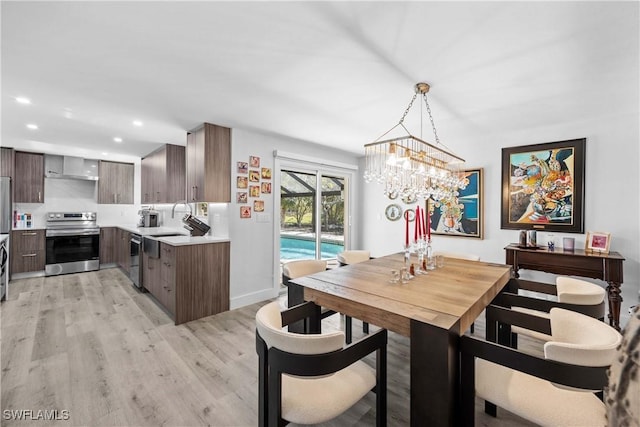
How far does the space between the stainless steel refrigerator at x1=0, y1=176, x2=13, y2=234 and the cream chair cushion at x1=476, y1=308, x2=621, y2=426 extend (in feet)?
21.0

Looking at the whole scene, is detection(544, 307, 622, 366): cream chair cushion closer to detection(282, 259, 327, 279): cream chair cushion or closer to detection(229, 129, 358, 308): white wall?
detection(282, 259, 327, 279): cream chair cushion

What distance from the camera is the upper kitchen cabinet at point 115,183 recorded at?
18.4ft

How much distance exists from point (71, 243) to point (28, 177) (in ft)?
4.54

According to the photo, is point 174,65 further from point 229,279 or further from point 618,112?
point 618,112

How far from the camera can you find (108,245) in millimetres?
5484

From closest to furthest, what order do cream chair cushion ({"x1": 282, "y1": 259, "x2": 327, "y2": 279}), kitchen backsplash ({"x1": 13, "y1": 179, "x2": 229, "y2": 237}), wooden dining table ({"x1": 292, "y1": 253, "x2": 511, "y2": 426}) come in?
1. wooden dining table ({"x1": 292, "y1": 253, "x2": 511, "y2": 426})
2. cream chair cushion ({"x1": 282, "y1": 259, "x2": 327, "y2": 279})
3. kitchen backsplash ({"x1": 13, "y1": 179, "x2": 229, "y2": 237})

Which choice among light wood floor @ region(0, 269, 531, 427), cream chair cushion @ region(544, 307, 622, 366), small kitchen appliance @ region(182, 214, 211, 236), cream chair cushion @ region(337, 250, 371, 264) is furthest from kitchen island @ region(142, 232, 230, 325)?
cream chair cushion @ region(544, 307, 622, 366)

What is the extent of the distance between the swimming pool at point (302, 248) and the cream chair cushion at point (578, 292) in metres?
3.23

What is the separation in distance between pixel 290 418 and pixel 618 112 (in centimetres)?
411

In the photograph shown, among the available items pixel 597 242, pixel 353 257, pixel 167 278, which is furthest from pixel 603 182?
pixel 167 278

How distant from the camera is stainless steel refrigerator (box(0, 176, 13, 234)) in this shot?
4.14 meters

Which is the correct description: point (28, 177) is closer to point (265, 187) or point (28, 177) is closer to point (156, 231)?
point (156, 231)

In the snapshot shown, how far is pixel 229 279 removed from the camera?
11.2ft

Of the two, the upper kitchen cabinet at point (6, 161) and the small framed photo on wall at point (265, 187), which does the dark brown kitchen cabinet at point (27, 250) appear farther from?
the small framed photo on wall at point (265, 187)
